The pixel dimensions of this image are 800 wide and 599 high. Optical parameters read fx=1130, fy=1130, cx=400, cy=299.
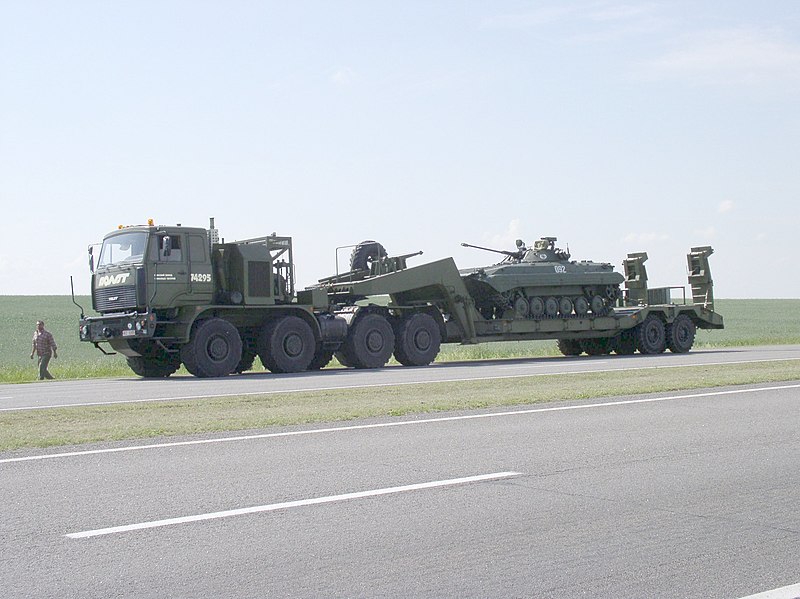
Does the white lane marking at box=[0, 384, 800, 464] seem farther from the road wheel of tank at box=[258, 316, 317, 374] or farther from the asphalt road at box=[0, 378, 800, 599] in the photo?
the road wheel of tank at box=[258, 316, 317, 374]

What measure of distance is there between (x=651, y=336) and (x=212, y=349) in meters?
14.4

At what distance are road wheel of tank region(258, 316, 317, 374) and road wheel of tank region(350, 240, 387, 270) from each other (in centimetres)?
360

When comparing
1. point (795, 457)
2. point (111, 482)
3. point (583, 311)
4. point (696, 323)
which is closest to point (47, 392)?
point (111, 482)

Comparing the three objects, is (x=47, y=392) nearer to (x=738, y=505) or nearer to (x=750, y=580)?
(x=738, y=505)

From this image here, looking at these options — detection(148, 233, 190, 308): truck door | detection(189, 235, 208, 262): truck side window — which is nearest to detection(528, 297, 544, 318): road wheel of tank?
detection(189, 235, 208, 262): truck side window

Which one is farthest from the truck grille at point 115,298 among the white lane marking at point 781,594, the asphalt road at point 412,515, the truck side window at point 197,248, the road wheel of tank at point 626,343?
the white lane marking at point 781,594

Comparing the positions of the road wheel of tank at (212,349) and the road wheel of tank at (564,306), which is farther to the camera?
the road wheel of tank at (564,306)

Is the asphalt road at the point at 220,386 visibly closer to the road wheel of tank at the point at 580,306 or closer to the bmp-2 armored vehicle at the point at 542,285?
the bmp-2 armored vehicle at the point at 542,285

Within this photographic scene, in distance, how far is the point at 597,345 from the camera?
1330 inches

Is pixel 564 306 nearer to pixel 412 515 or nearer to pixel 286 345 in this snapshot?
pixel 286 345

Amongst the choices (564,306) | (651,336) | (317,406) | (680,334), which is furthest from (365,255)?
(317,406)

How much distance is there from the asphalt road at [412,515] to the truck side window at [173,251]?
13.4m

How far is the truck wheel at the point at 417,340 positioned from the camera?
28.2 meters

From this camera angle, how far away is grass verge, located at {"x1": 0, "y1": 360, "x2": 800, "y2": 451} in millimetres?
11484
